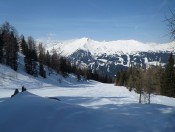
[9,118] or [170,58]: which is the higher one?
[170,58]

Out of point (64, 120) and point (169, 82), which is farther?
point (169, 82)

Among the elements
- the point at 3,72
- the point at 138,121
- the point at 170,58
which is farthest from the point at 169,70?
the point at 138,121

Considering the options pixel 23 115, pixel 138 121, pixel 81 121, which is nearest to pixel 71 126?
pixel 81 121

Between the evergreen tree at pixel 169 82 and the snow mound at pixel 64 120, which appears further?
the evergreen tree at pixel 169 82

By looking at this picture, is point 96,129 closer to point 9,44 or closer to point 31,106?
point 31,106

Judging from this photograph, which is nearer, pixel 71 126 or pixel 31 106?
pixel 71 126

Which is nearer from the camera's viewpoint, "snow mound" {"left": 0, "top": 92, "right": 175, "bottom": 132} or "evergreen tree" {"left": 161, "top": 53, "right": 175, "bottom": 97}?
"snow mound" {"left": 0, "top": 92, "right": 175, "bottom": 132}

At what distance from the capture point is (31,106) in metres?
12.0

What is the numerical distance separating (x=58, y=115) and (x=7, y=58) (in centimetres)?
8289

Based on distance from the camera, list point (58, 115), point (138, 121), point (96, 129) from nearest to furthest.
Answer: point (96, 129)
point (58, 115)
point (138, 121)

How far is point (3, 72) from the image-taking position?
79.8 m

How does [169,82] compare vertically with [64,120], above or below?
below

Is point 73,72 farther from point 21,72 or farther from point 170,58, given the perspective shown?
point 170,58

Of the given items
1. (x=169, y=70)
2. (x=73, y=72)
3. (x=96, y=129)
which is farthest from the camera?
(x=73, y=72)
